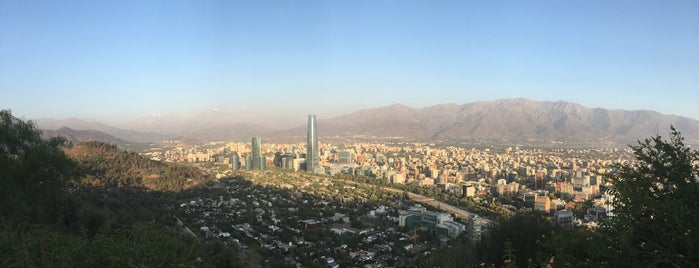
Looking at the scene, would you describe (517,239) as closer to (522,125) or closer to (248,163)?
(248,163)

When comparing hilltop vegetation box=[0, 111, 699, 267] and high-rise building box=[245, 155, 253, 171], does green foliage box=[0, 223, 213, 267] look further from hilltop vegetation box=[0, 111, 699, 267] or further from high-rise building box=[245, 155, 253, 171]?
high-rise building box=[245, 155, 253, 171]

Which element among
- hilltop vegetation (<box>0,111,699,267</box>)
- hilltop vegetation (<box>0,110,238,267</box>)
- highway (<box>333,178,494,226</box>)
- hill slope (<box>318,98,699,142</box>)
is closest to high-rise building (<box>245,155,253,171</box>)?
highway (<box>333,178,494,226</box>)

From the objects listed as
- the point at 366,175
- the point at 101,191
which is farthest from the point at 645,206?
the point at 366,175

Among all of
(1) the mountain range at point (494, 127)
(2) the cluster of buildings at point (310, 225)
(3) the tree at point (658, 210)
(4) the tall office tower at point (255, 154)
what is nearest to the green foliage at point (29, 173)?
(2) the cluster of buildings at point (310, 225)

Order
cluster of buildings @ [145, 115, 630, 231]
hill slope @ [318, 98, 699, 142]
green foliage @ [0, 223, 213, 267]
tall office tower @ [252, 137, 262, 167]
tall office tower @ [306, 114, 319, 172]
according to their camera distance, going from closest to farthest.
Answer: green foliage @ [0, 223, 213, 267] < cluster of buildings @ [145, 115, 630, 231] < tall office tower @ [252, 137, 262, 167] < tall office tower @ [306, 114, 319, 172] < hill slope @ [318, 98, 699, 142]

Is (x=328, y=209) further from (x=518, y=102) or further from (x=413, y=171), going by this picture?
(x=518, y=102)

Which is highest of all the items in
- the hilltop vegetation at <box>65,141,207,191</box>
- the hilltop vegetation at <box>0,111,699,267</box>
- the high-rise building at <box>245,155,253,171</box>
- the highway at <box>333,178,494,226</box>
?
the hilltop vegetation at <box>0,111,699,267</box>

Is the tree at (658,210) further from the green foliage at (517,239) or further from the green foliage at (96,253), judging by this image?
the green foliage at (96,253)
